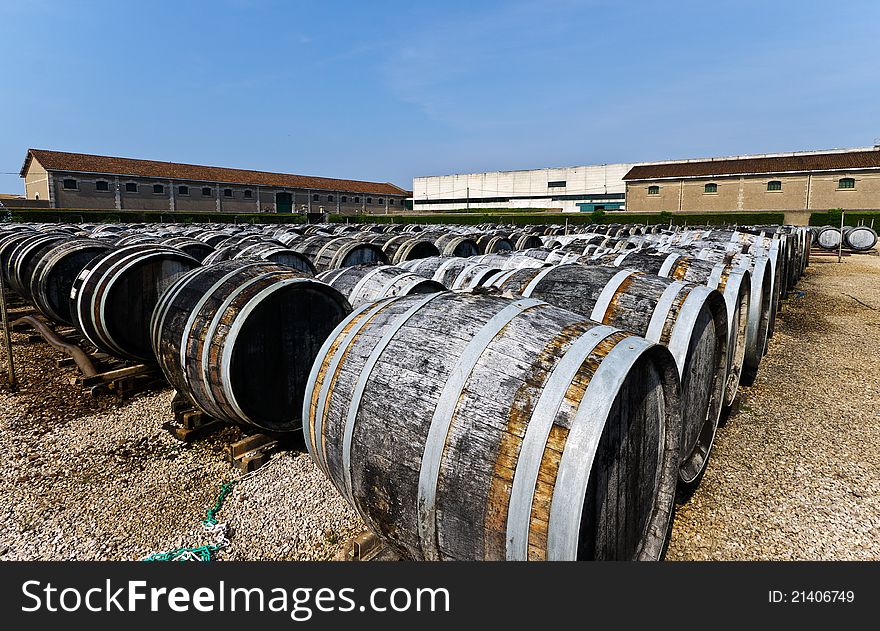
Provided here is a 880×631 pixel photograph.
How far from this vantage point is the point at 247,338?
15.0 ft

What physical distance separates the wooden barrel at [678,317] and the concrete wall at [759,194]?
53.0 metres

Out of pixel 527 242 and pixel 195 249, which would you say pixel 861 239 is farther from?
pixel 195 249

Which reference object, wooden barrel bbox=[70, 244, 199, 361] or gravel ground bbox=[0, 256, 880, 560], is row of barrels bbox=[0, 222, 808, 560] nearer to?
gravel ground bbox=[0, 256, 880, 560]

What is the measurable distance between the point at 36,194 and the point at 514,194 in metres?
61.4

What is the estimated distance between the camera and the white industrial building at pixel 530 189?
71375 millimetres

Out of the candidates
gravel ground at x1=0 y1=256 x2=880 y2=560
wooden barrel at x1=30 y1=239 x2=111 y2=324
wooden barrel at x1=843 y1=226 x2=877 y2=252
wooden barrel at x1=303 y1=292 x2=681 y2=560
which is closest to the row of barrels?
wooden barrel at x1=303 y1=292 x2=681 y2=560

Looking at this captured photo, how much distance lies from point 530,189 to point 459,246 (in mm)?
68971

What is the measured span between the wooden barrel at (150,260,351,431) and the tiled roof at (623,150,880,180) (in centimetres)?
5548

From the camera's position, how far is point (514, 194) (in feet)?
263

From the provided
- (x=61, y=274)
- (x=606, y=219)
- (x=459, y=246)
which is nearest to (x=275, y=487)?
(x=61, y=274)

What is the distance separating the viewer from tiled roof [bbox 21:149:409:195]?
158 ft

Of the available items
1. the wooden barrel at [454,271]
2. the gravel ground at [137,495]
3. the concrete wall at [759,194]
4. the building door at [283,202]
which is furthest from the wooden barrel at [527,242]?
the building door at [283,202]

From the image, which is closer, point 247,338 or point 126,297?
point 247,338

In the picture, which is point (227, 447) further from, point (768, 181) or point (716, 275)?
point (768, 181)
